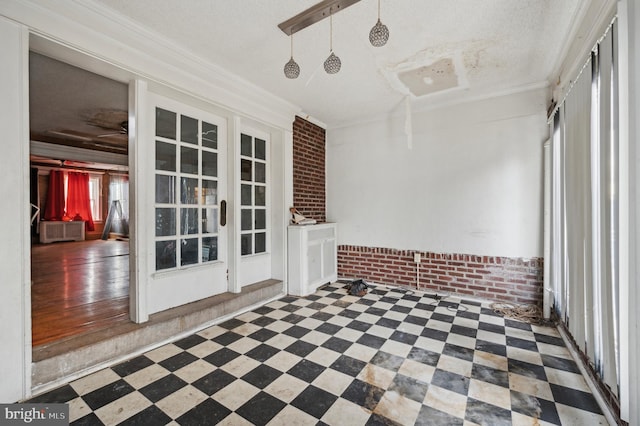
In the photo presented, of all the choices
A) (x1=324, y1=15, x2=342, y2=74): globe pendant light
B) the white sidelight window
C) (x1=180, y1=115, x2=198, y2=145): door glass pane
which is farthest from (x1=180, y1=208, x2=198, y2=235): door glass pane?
(x1=324, y1=15, x2=342, y2=74): globe pendant light

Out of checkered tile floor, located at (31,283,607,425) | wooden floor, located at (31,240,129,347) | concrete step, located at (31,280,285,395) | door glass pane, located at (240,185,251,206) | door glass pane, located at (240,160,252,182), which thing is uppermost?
door glass pane, located at (240,160,252,182)

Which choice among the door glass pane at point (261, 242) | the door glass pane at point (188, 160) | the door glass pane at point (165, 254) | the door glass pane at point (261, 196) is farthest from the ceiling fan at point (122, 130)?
the door glass pane at point (261, 242)

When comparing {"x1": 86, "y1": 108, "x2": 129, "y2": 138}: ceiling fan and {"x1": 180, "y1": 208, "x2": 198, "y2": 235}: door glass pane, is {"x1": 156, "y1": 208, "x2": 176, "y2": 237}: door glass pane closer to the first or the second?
{"x1": 180, "y1": 208, "x2": 198, "y2": 235}: door glass pane

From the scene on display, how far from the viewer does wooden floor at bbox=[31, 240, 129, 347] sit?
2.48 meters

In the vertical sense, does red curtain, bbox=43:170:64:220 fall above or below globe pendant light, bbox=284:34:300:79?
below

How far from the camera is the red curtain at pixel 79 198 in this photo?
888 cm

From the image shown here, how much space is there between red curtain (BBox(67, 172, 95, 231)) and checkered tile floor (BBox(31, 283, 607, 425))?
934 cm

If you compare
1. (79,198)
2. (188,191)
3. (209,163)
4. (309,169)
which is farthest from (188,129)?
(79,198)

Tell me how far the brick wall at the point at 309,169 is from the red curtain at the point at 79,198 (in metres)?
8.88

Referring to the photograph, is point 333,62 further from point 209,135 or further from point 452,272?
point 452,272

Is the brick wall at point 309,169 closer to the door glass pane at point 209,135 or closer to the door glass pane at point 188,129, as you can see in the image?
the door glass pane at point 209,135

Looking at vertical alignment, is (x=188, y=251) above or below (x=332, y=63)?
below

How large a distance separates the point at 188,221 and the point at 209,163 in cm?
76

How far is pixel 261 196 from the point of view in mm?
4062
